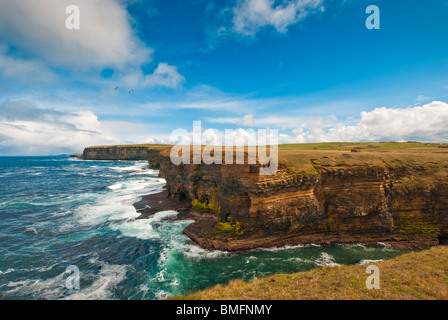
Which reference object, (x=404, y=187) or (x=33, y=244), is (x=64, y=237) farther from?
(x=404, y=187)

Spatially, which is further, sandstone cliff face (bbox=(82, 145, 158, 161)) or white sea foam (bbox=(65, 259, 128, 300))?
sandstone cliff face (bbox=(82, 145, 158, 161))

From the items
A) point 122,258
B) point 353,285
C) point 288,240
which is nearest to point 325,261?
point 288,240

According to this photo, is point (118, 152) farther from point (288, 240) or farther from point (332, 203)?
point (332, 203)

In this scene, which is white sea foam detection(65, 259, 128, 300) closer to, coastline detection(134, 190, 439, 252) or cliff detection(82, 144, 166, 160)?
coastline detection(134, 190, 439, 252)

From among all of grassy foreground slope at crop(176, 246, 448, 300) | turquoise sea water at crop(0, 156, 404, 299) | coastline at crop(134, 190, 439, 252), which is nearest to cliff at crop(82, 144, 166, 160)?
turquoise sea water at crop(0, 156, 404, 299)
